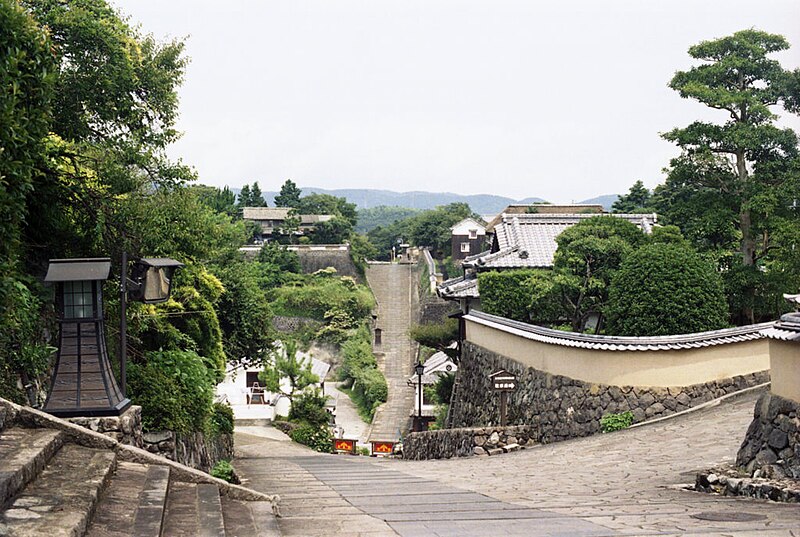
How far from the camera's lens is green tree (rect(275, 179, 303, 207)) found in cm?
8700

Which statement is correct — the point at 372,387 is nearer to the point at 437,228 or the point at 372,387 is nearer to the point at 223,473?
the point at 437,228

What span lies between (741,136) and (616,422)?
8.40 meters

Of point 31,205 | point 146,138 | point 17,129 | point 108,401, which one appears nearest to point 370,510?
point 108,401

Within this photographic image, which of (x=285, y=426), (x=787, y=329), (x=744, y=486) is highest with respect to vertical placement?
(x=787, y=329)

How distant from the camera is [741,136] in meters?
19.3

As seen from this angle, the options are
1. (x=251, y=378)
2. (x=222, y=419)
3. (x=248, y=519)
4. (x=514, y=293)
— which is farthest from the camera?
(x=251, y=378)

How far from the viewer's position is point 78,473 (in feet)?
16.8

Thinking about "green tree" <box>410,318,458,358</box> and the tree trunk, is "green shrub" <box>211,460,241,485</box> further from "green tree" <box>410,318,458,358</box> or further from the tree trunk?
"green tree" <box>410,318,458,358</box>

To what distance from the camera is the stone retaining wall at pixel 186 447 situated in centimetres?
1002

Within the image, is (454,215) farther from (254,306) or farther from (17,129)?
(17,129)

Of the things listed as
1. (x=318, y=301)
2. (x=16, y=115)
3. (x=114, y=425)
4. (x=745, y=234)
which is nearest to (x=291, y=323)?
(x=318, y=301)

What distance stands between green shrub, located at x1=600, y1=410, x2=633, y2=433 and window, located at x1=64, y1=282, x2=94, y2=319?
908 centimetres

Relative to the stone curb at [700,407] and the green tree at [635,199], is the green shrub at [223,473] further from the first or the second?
the green tree at [635,199]

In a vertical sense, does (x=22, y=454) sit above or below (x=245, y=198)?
below
